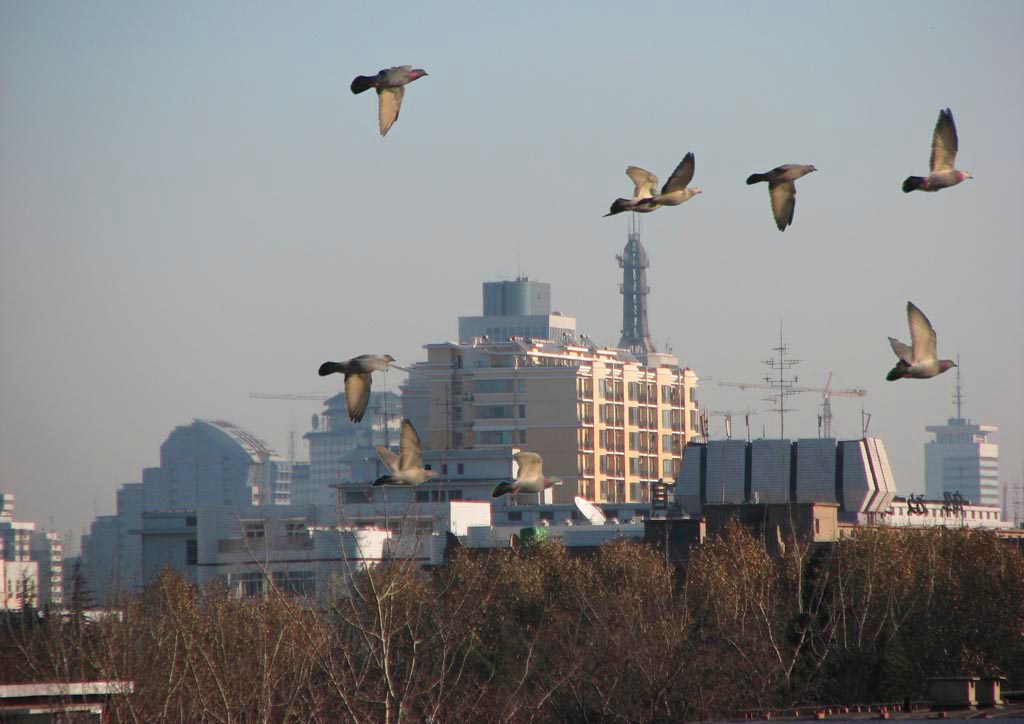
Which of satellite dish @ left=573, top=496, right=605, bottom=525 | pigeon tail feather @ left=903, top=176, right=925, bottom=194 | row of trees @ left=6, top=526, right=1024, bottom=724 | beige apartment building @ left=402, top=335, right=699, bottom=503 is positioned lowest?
row of trees @ left=6, top=526, right=1024, bottom=724

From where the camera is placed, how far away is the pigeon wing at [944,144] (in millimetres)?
31609

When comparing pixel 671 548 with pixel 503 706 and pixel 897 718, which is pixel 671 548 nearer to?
pixel 503 706

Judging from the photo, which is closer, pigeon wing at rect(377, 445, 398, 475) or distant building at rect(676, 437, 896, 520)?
pigeon wing at rect(377, 445, 398, 475)

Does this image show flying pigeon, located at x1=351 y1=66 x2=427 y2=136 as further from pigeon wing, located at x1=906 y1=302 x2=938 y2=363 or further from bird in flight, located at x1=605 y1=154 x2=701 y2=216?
pigeon wing, located at x1=906 y1=302 x2=938 y2=363

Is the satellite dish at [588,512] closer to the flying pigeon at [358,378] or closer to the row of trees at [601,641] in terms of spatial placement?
the row of trees at [601,641]


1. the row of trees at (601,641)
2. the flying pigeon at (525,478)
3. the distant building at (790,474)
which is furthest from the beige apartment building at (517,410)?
the flying pigeon at (525,478)

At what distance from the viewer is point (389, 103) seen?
32188 millimetres

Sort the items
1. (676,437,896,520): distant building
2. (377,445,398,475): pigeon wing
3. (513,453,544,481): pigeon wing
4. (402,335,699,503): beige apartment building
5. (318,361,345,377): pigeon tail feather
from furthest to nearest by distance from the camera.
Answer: (402,335,699,503): beige apartment building, (676,437,896,520): distant building, (513,453,544,481): pigeon wing, (377,445,398,475): pigeon wing, (318,361,345,377): pigeon tail feather

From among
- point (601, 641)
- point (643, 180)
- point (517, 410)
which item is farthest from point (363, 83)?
point (517, 410)

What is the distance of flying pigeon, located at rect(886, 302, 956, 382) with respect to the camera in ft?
98.9

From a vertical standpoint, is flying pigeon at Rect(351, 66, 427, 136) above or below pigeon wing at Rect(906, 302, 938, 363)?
above

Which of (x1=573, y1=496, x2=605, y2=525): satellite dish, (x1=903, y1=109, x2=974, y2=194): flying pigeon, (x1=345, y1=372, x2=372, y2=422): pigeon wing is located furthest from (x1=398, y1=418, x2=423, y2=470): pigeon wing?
(x1=573, y1=496, x2=605, y2=525): satellite dish

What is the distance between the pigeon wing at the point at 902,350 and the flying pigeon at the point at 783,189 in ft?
8.81

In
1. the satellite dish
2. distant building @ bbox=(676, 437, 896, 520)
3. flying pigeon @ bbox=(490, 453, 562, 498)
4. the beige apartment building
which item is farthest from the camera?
the beige apartment building
